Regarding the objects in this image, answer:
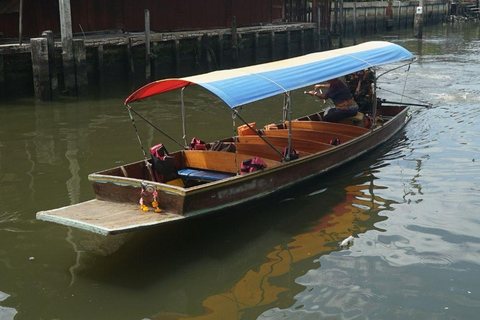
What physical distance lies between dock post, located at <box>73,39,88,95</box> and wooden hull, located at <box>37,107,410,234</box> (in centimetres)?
950

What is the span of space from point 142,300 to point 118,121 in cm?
996

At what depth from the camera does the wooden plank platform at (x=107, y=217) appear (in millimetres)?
7453

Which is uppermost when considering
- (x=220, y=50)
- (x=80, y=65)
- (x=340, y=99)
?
(x=220, y=50)

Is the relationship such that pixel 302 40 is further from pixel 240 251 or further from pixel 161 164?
pixel 240 251

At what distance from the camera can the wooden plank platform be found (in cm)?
745

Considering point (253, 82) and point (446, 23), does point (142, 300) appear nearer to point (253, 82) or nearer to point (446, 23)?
point (253, 82)

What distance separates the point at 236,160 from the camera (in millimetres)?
9500

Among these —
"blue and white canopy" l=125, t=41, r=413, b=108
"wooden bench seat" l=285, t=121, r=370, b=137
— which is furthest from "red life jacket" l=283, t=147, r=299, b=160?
"wooden bench seat" l=285, t=121, r=370, b=137

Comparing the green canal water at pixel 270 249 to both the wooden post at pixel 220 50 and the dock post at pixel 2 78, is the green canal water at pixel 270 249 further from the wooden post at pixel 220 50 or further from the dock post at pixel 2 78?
the wooden post at pixel 220 50

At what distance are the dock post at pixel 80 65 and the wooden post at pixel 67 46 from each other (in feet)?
0.40

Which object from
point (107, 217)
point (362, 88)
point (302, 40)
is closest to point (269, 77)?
point (107, 217)

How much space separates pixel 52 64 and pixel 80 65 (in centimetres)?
98

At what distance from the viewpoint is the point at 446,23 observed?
186 ft

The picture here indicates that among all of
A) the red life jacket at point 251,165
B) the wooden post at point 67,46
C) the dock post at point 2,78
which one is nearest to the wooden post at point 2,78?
the dock post at point 2,78
